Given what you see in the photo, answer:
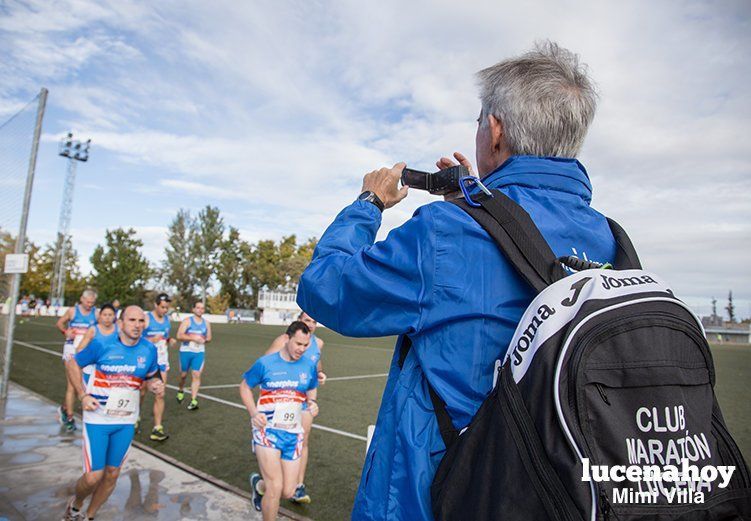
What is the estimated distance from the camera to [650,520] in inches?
42.5

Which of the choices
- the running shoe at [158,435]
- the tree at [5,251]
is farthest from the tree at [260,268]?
the running shoe at [158,435]

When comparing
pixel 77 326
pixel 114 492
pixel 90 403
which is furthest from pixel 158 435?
pixel 77 326

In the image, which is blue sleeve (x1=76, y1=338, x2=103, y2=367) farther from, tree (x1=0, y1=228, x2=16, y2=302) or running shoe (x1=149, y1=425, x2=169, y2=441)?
tree (x1=0, y1=228, x2=16, y2=302)

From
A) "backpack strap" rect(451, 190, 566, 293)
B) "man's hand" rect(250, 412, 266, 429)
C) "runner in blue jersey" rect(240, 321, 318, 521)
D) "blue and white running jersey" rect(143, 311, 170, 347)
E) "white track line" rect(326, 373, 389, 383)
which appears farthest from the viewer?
"white track line" rect(326, 373, 389, 383)

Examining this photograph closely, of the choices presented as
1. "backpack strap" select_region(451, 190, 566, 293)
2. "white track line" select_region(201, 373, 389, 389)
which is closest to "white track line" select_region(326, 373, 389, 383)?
"white track line" select_region(201, 373, 389, 389)

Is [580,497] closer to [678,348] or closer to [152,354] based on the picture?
[678,348]

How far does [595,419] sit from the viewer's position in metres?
1.09

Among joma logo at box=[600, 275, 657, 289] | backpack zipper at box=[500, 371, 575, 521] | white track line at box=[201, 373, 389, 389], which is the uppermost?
joma logo at box=[600, 275, 657, 289]

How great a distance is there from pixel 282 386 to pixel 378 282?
5105mm

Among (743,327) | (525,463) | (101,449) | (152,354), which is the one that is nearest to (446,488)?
(525,463)

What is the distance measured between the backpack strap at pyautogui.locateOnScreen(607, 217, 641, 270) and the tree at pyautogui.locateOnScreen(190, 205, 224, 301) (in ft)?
284

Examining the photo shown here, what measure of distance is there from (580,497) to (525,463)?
0.38ft

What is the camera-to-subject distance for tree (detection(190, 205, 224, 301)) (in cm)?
8381

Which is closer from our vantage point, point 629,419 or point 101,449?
point 629,419
